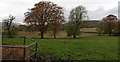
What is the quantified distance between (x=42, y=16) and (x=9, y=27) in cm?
1098

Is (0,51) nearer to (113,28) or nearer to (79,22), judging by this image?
(79,22)

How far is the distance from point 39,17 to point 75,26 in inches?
613

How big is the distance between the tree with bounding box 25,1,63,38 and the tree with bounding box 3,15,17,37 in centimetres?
512

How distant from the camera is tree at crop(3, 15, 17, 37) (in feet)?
90.9

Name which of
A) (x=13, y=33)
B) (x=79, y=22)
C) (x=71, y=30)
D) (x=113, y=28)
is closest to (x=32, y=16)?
(x=13, y=33)

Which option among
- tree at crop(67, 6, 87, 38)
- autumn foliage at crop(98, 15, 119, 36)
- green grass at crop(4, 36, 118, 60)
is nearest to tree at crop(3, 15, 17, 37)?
green grass at crop(4, 36, 118, 60)

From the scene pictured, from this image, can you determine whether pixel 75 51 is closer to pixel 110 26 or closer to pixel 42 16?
pixel 42 16

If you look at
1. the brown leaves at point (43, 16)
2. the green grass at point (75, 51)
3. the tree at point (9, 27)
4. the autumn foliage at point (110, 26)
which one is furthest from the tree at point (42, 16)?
the autumn foliage at point (110, 26)

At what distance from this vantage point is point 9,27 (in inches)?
1173

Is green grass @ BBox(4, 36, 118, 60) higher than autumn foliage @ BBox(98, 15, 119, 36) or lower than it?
lower

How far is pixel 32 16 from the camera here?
29.9 m

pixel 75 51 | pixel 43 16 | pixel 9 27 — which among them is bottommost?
pixel 75 51

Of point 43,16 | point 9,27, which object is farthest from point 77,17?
point 9,27

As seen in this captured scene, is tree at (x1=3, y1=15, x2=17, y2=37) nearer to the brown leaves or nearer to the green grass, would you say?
the brown leaves
